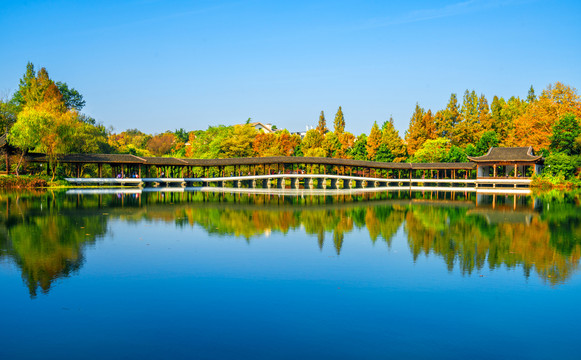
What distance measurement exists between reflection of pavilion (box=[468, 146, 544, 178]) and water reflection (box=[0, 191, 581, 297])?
22922 mm

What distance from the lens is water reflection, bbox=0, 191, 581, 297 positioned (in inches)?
464

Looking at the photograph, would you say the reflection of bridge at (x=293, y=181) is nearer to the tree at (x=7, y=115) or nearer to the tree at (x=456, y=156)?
the tree at (x=456, y=156)

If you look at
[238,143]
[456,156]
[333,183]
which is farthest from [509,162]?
[238,143]

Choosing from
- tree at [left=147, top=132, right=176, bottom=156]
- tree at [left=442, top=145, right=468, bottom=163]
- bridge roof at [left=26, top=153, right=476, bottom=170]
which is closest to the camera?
bridge roof at [left=26, top=153, right=476, bottom=170]

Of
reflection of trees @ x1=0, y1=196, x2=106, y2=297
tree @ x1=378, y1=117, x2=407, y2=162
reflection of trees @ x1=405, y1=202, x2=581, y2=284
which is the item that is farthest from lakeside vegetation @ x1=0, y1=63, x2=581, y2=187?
reflection of trees @ x1=405, y1=202, x2=581, y2=284

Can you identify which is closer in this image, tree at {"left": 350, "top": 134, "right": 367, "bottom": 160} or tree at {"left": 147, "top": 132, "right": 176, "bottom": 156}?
tree at {"left": 350, "top": 134, "right": 367, "bottom": 160}

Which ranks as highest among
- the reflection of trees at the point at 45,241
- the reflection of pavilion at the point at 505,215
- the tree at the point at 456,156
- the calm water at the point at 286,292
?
the tree at the point at 456,156

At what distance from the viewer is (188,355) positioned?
6418 millimetres

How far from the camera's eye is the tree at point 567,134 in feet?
159

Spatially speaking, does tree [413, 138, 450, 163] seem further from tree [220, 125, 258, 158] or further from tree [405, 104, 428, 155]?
tree [220, 125, 258, 158]

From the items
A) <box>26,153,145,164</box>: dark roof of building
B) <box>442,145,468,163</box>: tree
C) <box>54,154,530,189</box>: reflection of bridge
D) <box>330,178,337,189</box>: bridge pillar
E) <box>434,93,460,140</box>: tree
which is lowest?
<box>330,178,337,189</box>: bridge pillar

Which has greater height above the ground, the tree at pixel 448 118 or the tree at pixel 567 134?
the tree at pixel 448 118

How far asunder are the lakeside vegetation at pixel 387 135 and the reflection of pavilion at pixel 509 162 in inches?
75.4

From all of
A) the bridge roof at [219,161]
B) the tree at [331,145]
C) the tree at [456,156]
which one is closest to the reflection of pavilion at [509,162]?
the bridge roof at [219,161]
